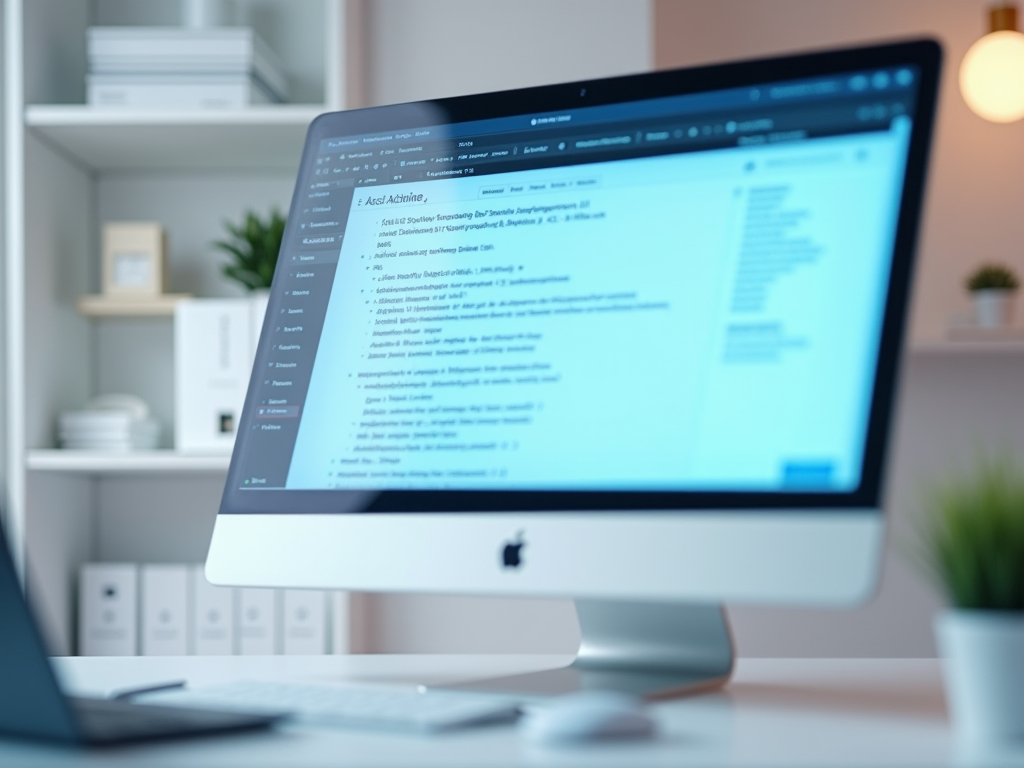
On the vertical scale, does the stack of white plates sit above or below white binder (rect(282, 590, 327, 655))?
above

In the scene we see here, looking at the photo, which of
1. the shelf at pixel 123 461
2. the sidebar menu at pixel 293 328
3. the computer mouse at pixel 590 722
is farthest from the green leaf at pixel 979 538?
the shelf at pixel 123 461

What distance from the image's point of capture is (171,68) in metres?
2.30

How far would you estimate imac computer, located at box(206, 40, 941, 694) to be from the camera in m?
0.82

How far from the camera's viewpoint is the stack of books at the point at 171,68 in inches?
90.4

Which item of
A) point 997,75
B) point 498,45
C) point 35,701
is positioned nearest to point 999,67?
point 997,75

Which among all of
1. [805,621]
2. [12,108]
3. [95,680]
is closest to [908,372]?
[805,621]

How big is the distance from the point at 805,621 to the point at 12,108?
6.30 feet

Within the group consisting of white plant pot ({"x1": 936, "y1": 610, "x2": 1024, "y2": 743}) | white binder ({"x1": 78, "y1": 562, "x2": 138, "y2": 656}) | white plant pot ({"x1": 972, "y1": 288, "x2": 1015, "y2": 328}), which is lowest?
white binder ({"x1": 78, "y1": 562, "x2": 138, "y2": 656})

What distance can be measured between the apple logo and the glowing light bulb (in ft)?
6.88

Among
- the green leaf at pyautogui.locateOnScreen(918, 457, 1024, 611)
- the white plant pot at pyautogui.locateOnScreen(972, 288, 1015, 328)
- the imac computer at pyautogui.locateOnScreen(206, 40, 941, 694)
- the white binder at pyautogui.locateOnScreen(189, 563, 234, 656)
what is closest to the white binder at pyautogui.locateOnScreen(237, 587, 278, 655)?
the white binder at pyautogui.locateOnScreen(189, 563, 234, 656)

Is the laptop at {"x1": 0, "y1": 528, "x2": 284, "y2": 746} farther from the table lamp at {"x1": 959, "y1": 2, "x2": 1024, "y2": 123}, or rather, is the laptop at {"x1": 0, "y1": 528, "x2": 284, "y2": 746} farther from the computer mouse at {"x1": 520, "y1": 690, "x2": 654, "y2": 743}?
the table lamp at {"x1": 959, "y1": 2, "x2": 1024, "y2": 123}

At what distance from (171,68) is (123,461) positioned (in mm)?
739

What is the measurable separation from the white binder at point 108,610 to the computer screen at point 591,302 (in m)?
1.37

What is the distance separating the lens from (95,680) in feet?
3.30
